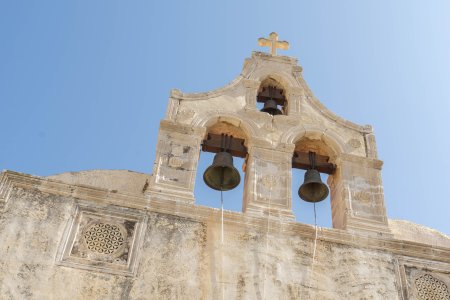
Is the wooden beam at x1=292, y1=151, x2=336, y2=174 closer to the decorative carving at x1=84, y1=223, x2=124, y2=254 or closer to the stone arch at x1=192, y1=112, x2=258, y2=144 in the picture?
the stone arch at x1=192, y1=112, x2=258, y2=144

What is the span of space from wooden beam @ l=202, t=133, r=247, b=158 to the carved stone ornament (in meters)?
1.63

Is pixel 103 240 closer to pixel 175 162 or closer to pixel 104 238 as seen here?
pixel 104 238

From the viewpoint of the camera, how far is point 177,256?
249 inches

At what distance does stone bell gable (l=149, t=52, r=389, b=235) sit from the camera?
717 centimetres

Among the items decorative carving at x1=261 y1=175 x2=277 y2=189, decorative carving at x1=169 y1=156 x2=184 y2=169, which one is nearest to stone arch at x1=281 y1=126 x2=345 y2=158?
decorative carving at x1=261 y1=175 x2=277 y2=189

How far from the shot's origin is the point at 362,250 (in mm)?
6816

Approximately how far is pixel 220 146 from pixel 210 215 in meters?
1.38

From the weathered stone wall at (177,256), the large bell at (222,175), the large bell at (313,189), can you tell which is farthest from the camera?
the large bell at (313,189)

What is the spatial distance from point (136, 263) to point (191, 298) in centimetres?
64

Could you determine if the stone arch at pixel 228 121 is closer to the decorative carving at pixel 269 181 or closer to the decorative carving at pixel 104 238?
the decorative carving at pixel 269 181

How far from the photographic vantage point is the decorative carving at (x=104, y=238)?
629 cm

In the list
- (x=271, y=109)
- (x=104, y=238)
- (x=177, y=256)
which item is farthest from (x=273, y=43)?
(x=104, y=238)

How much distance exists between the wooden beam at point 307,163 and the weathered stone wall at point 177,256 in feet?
4.44

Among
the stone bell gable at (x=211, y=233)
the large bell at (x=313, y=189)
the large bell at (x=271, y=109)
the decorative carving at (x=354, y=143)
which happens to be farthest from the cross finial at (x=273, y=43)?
the large bell at (x=313, y=189)
